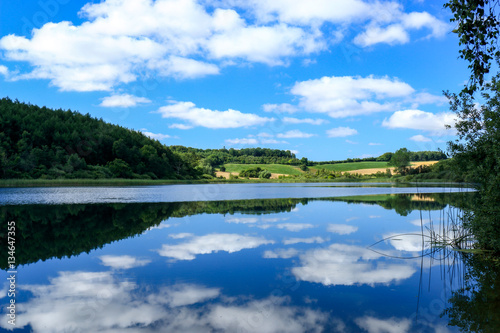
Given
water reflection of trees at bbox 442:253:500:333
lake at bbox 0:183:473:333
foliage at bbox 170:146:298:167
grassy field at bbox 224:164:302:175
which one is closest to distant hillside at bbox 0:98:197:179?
grassy field at bbox 224:164:302:175

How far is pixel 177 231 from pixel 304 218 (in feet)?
21.8

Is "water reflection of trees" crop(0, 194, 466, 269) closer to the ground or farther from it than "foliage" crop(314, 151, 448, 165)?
closer to the ground

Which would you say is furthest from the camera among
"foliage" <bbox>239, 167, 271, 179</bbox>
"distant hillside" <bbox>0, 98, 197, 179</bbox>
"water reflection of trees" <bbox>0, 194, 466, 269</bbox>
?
"foliage" <bbox>239, 167, 271, 179</bbox>

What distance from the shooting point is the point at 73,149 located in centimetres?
9038

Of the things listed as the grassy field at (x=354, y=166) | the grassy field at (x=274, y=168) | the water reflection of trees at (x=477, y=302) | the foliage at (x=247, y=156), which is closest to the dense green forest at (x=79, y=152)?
the foliage at (x=247, y=156)

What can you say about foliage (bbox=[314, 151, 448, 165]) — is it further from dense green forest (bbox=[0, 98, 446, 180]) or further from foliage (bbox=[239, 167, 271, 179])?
foliage (bbox=[239, 167, 271, 179])

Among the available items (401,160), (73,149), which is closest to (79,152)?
(73,149)

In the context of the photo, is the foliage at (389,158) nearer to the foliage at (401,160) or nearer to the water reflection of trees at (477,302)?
the foliage at (401,160)

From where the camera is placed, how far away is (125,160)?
104 m

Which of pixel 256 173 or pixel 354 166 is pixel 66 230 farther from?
pixel 354 166

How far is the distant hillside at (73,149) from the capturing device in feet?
236

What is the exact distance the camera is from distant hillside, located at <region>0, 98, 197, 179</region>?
236 feet

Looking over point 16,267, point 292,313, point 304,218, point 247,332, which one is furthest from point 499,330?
point 304,218

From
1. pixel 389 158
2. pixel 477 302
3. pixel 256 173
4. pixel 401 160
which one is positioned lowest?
pixel 477 302
